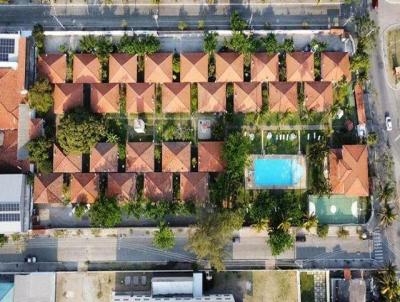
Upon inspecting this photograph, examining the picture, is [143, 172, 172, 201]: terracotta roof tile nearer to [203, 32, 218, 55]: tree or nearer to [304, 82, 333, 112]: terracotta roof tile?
[203, 32, 218, 55]: tree

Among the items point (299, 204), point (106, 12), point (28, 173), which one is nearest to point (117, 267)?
point (28, 173)

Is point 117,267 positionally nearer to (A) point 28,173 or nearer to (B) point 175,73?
(A) point 28,173

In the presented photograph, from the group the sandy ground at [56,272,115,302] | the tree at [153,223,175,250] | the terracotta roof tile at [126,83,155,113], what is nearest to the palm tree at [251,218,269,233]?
the tree at [153,223,175,250]

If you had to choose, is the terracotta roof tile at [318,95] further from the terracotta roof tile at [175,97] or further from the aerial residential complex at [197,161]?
the terracotta roof tile at [175,97]

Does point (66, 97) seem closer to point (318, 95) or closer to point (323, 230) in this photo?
point (318, 95)

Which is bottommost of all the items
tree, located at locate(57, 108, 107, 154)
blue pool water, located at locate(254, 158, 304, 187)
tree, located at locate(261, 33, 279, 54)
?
blue pool water, located at locate(254, 158, 304, 187)

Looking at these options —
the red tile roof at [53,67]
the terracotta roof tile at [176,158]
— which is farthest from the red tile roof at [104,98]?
the terracotta roof tile at [176,158]

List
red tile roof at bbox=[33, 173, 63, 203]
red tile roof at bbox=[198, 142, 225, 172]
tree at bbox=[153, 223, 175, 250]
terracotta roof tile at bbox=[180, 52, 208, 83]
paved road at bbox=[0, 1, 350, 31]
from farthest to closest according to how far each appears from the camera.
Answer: paved road at bbox=[0, 1, 350, 31]
terracotta roof tile at bbox=[180, 52, 208, 83]
red tile roof at bbox=[198, 142, 225, 172]
red tile roof at bbox=[33, 173, 63, 203]
tree at bbox=[153, 223, 175, 250]

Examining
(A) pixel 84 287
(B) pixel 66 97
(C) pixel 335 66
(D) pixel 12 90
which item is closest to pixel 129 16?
(B) pixel 66 97

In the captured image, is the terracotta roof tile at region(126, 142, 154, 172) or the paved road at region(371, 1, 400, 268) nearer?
the terracotta roof tile at region(126, 142, 154, 172)
